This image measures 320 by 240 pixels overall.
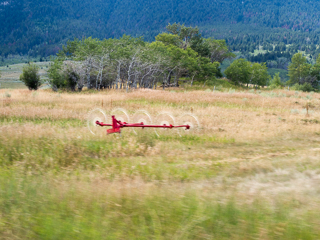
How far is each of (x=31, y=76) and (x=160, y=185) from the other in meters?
46.5

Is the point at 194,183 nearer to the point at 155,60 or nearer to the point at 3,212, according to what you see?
the point at 3,212

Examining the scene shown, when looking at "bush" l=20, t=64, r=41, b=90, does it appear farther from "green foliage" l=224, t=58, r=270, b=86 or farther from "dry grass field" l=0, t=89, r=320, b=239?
"green foliage" l=224, t=58, r=270, b=86

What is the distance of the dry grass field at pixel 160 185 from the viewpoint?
3328mm

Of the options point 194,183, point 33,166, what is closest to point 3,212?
point 33,166

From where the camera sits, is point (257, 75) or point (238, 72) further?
point (257, 75)

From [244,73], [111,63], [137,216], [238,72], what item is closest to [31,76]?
[111,63]

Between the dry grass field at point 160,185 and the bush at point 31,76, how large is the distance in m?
40.6

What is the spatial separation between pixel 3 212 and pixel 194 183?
11.4 ft

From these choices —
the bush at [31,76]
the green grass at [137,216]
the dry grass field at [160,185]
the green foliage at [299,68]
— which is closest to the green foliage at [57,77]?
the bush at [31,76]

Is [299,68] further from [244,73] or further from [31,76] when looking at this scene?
[31,76]

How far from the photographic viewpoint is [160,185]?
5184mm

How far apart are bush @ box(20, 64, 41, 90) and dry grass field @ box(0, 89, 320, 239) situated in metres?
40.6

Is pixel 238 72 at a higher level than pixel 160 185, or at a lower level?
higher

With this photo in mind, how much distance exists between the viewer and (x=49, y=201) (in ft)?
13.1
